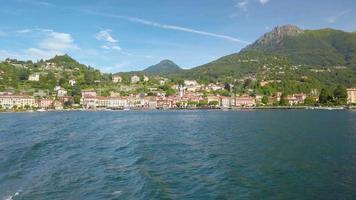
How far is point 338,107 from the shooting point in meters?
144

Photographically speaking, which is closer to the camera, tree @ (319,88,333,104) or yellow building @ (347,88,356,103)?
tree @ (319,88,333,104)

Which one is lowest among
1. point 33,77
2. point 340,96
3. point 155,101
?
point 155,101

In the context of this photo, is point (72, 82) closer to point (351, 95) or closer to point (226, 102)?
point (226, 102)

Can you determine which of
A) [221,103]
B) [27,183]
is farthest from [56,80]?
[27,183]

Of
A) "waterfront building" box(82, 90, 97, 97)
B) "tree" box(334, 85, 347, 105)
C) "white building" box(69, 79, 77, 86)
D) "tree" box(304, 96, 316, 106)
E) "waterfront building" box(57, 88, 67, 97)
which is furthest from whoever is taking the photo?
"white building" box(69, 79, 77, 86)

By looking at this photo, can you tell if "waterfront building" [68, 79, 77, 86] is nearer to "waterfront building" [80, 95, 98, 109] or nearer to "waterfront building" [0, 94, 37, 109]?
"waterfront building" [80, 95, 98, 109]

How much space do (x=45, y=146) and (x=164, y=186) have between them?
1729 cm

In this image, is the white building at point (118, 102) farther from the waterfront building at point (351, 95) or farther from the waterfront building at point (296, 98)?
the waterfront building at point (351, 95)

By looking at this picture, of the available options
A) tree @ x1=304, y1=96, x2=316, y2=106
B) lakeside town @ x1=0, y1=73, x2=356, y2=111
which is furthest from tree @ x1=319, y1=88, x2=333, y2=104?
lakeside town @ x1=0, y1=73, x2=356, y2=111

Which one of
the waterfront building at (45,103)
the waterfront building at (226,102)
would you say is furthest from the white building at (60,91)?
the waterfront building at (226,102)

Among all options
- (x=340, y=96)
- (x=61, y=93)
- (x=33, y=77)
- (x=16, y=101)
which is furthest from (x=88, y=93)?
(x=340, y=96)

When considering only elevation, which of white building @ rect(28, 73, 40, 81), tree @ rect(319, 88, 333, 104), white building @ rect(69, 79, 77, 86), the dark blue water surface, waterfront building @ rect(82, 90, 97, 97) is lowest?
the dark blue water surface

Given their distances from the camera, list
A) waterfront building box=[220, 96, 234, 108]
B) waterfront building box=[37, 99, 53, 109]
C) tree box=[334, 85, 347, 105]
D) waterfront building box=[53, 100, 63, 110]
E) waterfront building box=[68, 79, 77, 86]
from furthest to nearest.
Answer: waterfront building box=[68, 79, 77, 86] < waterfront building box=[220, 96, 234, 108] < waterfront building box=[53, 100, 63, 110] < waterfront building box=[37, 99, 53, 109] < tree box=[334, 85, 347, 105]

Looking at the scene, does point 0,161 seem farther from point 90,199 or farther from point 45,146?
point 90,199
